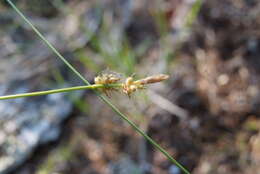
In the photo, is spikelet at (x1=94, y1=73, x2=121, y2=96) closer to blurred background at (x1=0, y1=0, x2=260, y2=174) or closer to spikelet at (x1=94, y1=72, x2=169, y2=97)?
spikelet at (x1=94, y1=72, x2=169, y2=97)

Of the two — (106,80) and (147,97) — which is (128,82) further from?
(147,97)

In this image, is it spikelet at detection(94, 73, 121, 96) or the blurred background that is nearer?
spikelet at detection(94, 73, 121, 96)

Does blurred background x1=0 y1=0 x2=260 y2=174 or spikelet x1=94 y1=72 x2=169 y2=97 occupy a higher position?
blurred background x1=0 y1=0 x2=260 y2=174

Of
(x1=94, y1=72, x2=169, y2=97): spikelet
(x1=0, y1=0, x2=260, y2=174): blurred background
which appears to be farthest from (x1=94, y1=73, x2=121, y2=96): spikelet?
(x1=0, y1=0, x2=260, y2=174): blurred background

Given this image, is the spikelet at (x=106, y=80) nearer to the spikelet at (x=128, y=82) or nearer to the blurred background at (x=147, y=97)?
the spikelet at (x=128, y=82)

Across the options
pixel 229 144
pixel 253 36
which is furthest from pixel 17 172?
pixel 253 36

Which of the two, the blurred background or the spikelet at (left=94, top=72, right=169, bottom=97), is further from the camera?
the blurred background

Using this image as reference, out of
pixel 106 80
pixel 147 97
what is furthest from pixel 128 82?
pixel 147 97

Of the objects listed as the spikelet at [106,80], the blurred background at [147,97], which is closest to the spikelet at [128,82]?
the spikelet at [106,80]
